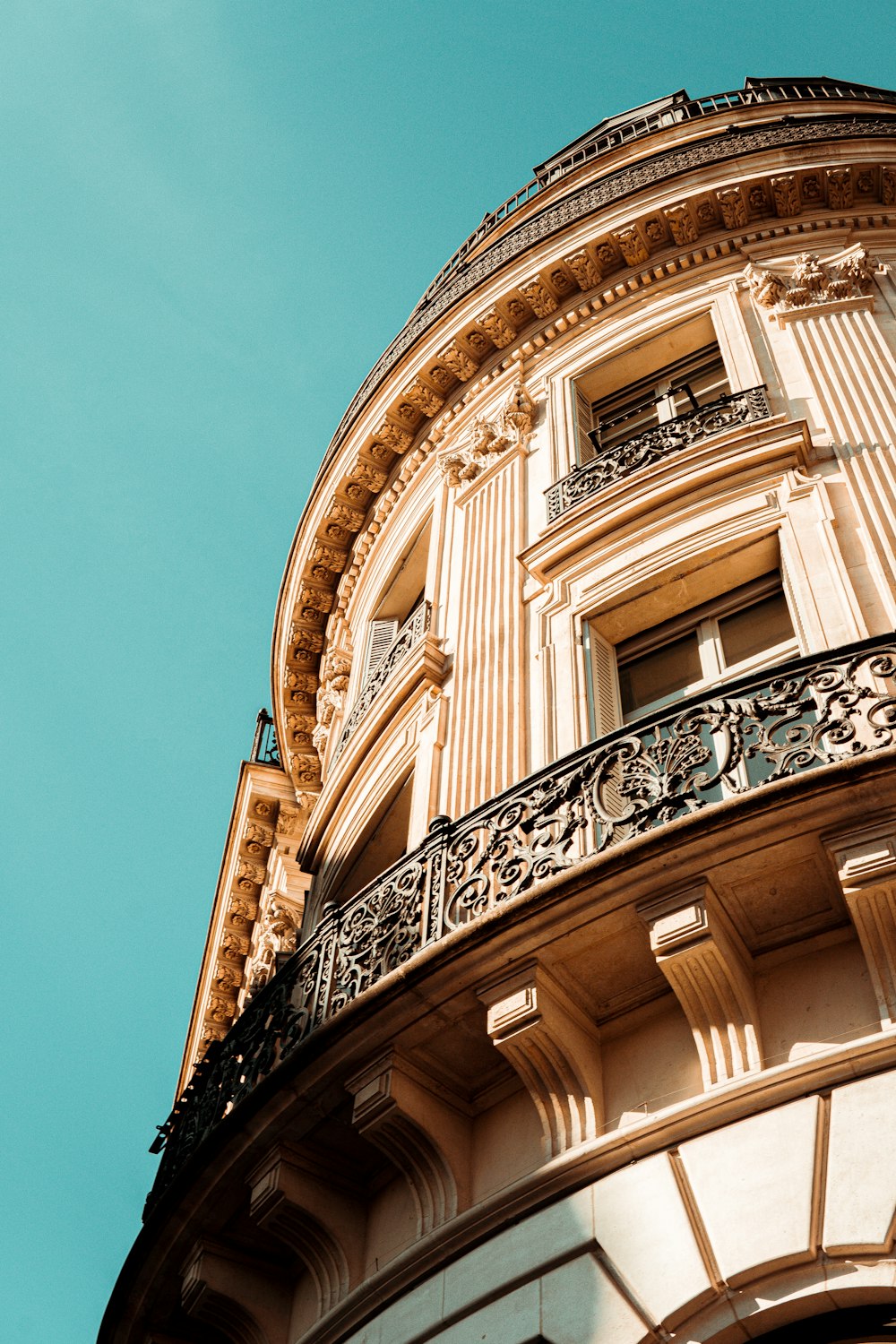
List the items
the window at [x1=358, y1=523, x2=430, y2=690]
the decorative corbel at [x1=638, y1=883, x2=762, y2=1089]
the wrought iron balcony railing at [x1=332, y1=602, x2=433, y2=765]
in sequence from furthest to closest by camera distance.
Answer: the window at [x1=358, y1=523, x2=430, y2=690]
the wrought iron balcony railing at [x1=332, y1=602, x2=433, y2=765]
the decorative corbel at [x1=638, y1=883, x2=762, y2=1089]

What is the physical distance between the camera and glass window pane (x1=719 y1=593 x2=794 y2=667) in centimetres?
1066

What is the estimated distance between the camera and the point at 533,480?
45.0ft

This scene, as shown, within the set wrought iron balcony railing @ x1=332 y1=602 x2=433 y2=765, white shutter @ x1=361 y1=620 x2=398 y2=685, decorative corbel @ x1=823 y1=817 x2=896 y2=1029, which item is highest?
white shutter @ x1=361 y1=620 x2=398 y2=685

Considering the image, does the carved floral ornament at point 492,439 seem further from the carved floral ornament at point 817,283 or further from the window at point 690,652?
the window at point 690,652

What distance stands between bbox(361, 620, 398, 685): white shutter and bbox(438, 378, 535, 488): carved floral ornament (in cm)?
156

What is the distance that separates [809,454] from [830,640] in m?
2.27

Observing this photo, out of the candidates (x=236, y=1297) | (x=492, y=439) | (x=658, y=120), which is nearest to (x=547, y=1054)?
(x=236, y=1297)

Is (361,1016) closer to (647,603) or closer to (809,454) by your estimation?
(647,603)

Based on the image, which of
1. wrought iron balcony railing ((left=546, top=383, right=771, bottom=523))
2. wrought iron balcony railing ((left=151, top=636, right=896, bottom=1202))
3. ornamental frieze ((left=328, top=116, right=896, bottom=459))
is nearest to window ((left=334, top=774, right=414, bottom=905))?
wrought iron balcony railing ((left=546, top=383, right=771, bottom=523))

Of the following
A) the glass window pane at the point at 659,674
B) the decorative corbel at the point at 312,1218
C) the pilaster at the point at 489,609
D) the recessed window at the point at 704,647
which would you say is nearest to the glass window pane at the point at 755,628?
the recessed window at the point at 704,647

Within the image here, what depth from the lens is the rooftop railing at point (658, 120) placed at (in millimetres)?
18875

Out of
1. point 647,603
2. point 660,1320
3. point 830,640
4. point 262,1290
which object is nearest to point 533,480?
point 647,603

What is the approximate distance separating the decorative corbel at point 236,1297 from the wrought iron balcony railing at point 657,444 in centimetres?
642

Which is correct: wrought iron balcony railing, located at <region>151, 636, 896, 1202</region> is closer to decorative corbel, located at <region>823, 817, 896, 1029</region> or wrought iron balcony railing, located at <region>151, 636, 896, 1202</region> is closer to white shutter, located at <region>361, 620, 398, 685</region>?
decorative corbel, located at <region>823, 817, 896, 1029</region>
